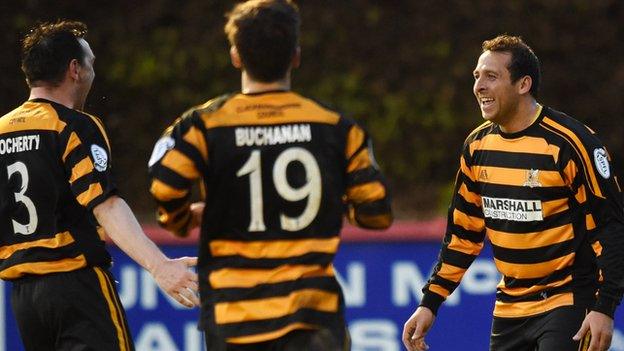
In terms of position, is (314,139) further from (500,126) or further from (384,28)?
(384,28)

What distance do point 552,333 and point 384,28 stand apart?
6325 millimetres

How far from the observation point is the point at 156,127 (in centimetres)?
1221

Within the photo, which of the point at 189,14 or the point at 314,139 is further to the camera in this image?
the point at 189,14

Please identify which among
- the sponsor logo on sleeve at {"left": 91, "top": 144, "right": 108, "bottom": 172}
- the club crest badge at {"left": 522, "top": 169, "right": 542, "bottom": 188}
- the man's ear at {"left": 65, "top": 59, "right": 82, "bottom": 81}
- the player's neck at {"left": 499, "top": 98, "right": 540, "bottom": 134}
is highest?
the man's ear at {"left": 65, "top": 59, "right": 82, "bottom": 81}

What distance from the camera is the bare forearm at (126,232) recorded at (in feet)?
18.2

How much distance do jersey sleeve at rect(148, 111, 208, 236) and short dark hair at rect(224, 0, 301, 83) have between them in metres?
0.28

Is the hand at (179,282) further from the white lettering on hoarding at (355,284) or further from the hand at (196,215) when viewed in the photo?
the white lettering on hoarding at (355,284)

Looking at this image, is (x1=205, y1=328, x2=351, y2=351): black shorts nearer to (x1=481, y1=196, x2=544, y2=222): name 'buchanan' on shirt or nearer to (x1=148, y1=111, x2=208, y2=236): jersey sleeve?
(x1=148, y1=111, x2=208, y2=236): jersey sleeve

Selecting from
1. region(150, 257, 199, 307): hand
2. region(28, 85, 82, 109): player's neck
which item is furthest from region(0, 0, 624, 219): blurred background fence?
region(150, 257, 199, 307): hand

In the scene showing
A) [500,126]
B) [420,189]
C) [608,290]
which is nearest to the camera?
[608,290]

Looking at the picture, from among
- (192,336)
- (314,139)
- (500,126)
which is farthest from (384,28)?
(314,139)

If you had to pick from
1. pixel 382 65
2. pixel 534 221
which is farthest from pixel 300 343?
pixel 382 65

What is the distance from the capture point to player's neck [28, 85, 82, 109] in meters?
6.29

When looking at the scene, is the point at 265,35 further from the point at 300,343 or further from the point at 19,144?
the point at 19,144
